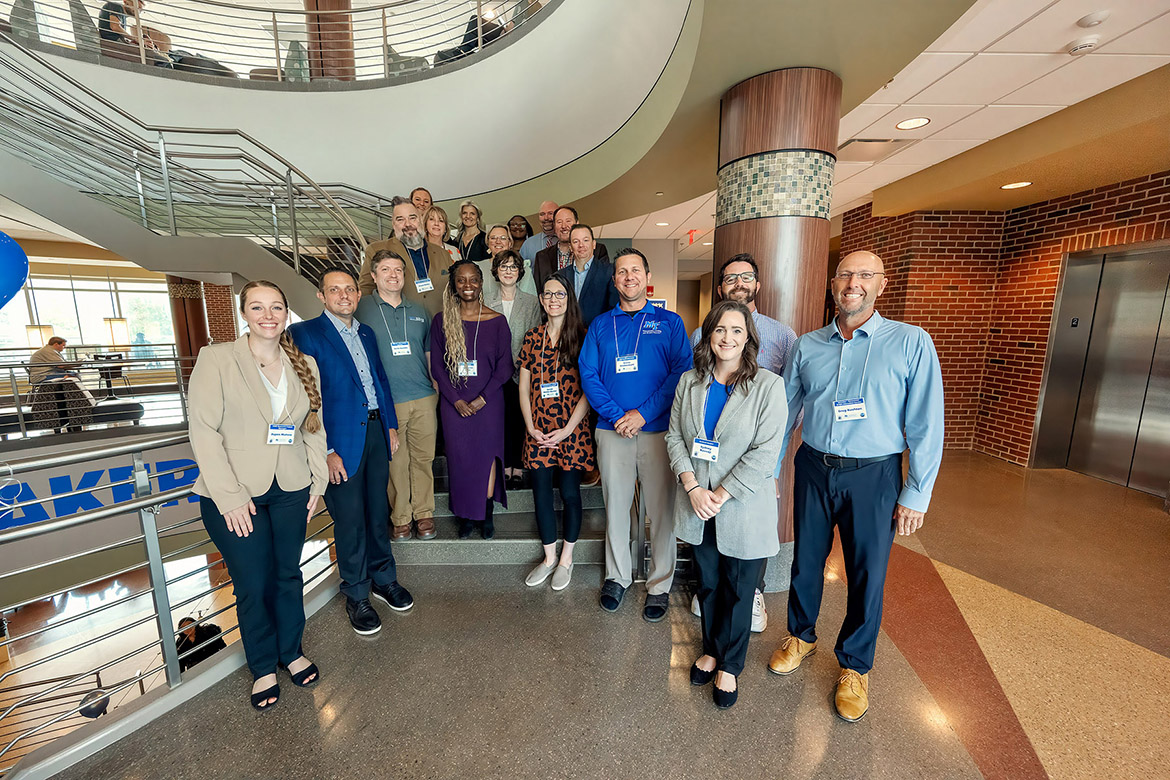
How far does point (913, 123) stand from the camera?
391cm

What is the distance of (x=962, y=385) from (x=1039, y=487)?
164cm

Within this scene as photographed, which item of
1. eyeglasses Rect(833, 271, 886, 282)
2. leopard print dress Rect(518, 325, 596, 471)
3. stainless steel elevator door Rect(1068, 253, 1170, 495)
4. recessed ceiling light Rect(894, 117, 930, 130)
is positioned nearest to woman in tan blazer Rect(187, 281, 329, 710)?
leopard print dress Rect(518, 325, 596, 471)

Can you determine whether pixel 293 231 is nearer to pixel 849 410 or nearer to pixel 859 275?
pixel 859 275

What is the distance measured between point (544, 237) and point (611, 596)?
272 centimetres

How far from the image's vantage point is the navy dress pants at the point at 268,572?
185 cm

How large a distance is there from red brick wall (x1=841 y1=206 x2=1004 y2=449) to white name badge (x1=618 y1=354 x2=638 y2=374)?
17.2ft

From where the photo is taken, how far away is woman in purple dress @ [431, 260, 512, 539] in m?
2.64

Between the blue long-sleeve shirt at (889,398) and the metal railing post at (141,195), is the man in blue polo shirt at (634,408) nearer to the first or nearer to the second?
the blue long-sleeve shirt at (889,398)

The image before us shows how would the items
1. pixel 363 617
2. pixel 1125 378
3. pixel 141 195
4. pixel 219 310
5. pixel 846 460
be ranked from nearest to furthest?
pixel 846 460, pixel 363 617, pixel 141 195, pixel 1125 378, pixel 219 310

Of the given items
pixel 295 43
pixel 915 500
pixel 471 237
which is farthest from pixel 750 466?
pixel 295 43

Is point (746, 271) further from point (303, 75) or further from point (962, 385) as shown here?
point (303, 75)

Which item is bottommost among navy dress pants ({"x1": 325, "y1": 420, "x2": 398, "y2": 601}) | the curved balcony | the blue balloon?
navy dress pants ({"x1": 325, "y1": 420, "x2": 398, "y2": 601})

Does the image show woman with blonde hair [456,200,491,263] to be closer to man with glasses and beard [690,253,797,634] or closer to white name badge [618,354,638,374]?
white name badge [618,354,638,374]

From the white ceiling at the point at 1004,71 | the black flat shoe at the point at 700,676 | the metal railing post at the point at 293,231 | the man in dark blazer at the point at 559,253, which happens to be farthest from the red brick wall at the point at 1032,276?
the metal railing post at the point at 293,231
